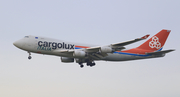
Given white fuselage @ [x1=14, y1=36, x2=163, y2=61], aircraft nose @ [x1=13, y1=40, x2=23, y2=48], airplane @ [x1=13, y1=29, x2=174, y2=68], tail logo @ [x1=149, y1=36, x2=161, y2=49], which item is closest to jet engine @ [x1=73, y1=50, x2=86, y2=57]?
airplane @ [x1=13, y1=29, x2=174, y2=68]

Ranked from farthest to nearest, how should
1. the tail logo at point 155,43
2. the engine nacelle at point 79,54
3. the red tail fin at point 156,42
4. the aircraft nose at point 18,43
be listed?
the tail logo at point 155,43 → the red tail fin at point 156,42 → the aircraft nose at point 18,43 → the engine nacelle at point 79,54

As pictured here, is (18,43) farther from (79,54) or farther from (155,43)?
(155,43)

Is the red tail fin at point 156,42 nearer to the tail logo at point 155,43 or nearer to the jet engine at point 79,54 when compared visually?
the tail logo at point 155,43

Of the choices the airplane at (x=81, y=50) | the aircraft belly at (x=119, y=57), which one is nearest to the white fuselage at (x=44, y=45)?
the airplane at (x=81, y=50)

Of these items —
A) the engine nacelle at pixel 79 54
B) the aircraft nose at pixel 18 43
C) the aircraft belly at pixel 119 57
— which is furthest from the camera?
the aircraft belly at pixel 119 57

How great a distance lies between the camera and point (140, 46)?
2120 inches

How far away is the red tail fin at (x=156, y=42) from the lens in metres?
53.8

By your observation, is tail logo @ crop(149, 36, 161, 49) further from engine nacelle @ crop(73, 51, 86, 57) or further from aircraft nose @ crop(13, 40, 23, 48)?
aircraft nose @ crop(13, 40, 23, 48)

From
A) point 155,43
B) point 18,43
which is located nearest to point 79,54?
point 18,43

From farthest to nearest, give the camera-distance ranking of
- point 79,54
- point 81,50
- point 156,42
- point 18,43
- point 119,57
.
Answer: point 156,42
point 119,57
point 81,50
point 18,43
point 79,54

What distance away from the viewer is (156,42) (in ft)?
178

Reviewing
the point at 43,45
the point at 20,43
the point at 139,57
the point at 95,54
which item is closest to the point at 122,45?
the point at 95,54

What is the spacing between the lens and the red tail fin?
176ft

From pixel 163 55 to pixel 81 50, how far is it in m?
16.3
